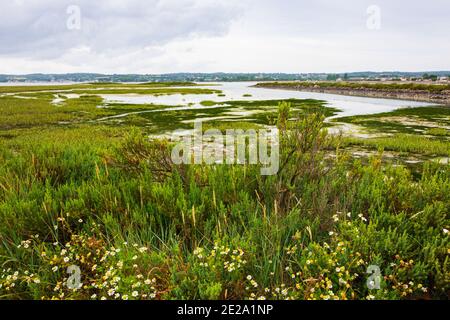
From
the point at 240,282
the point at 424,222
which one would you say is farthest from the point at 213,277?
the point at 424,222

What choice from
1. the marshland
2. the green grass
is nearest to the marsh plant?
the marshland

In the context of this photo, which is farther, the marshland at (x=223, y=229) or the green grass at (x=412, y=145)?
the green grass at (x=412, y=145)

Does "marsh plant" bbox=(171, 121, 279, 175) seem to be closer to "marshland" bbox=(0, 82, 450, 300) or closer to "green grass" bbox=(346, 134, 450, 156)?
"marshland" bbox=(0, 82, 450, 300)

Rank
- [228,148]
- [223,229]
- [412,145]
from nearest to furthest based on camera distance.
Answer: [223,229]
[412,145]
[228,148]

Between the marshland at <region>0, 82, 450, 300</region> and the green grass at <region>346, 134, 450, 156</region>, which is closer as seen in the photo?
the marshland at <region>0, 82, 450, 300</region>

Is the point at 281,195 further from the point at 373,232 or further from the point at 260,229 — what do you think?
the point at 373,232

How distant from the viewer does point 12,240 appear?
4.06 metres

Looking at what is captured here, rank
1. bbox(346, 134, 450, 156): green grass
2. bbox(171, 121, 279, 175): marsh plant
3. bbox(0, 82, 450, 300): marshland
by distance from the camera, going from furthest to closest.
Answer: bbox(346, 134, 450, 156): green grass
bbox(171, 121, 279, 175): marsh plant
bbox(0, 82, 450, 300): marshland

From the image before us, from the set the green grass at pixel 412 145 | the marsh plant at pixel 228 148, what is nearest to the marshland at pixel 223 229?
the marsh plant at pixel 228 148

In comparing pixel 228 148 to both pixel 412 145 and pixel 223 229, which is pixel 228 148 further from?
pixel 223 229

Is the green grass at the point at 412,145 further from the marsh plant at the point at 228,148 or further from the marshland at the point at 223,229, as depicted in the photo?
the marshland at the point at 223,229

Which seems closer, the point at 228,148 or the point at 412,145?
the point at 412,145

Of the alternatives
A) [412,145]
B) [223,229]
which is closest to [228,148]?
[412,145]

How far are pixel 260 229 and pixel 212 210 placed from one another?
0.83 meters
